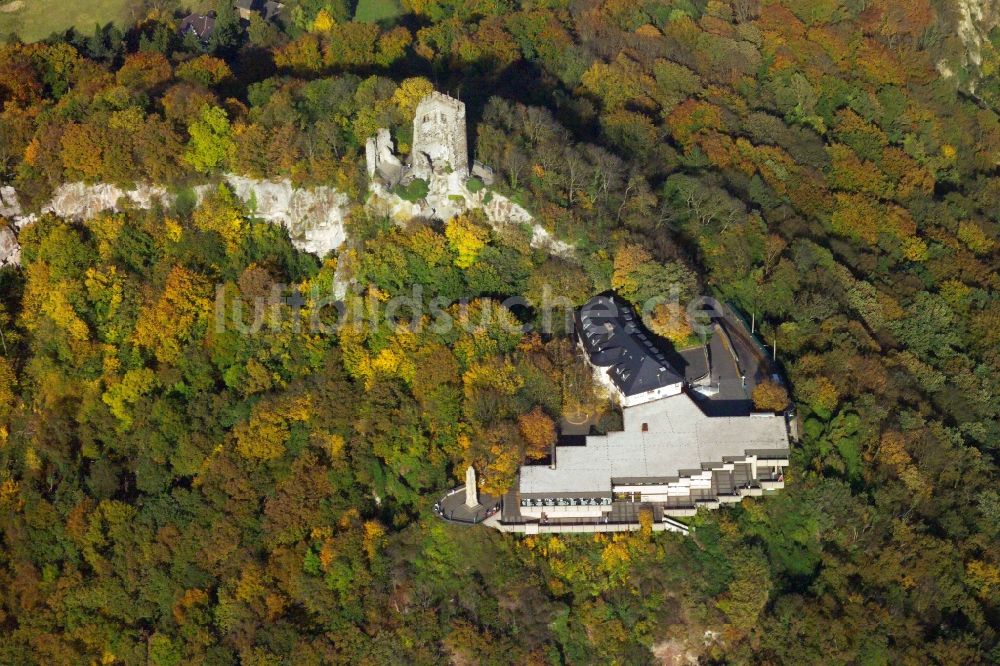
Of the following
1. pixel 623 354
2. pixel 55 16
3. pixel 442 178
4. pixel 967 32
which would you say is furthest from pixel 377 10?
pixel 967 32

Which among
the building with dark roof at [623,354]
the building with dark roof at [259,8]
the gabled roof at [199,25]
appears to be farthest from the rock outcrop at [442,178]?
the building with dark roof at [259,8]

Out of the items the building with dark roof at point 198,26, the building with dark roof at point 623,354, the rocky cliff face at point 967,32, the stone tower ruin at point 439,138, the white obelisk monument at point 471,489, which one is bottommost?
the white obelisk monument at point 471,489

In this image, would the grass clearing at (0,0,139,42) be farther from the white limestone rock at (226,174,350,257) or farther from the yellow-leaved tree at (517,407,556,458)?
the yellow-leaved tree at (517,407,556,458)

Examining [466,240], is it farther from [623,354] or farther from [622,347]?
[623,354]

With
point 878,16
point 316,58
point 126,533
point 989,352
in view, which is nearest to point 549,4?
point 316,58

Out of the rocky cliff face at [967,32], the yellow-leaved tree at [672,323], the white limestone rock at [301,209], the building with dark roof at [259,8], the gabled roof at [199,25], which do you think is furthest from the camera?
the rocky cliff face at [967,32]

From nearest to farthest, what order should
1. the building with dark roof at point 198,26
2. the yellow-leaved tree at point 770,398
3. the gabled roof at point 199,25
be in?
the yellow-leaved tree at point 770,398 < the building with dark roof at point 198,26 < the gabled roof at point 199,25

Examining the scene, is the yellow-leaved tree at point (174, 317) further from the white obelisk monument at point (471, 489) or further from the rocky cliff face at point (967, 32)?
the rocky cliff face at point (967, 32)
